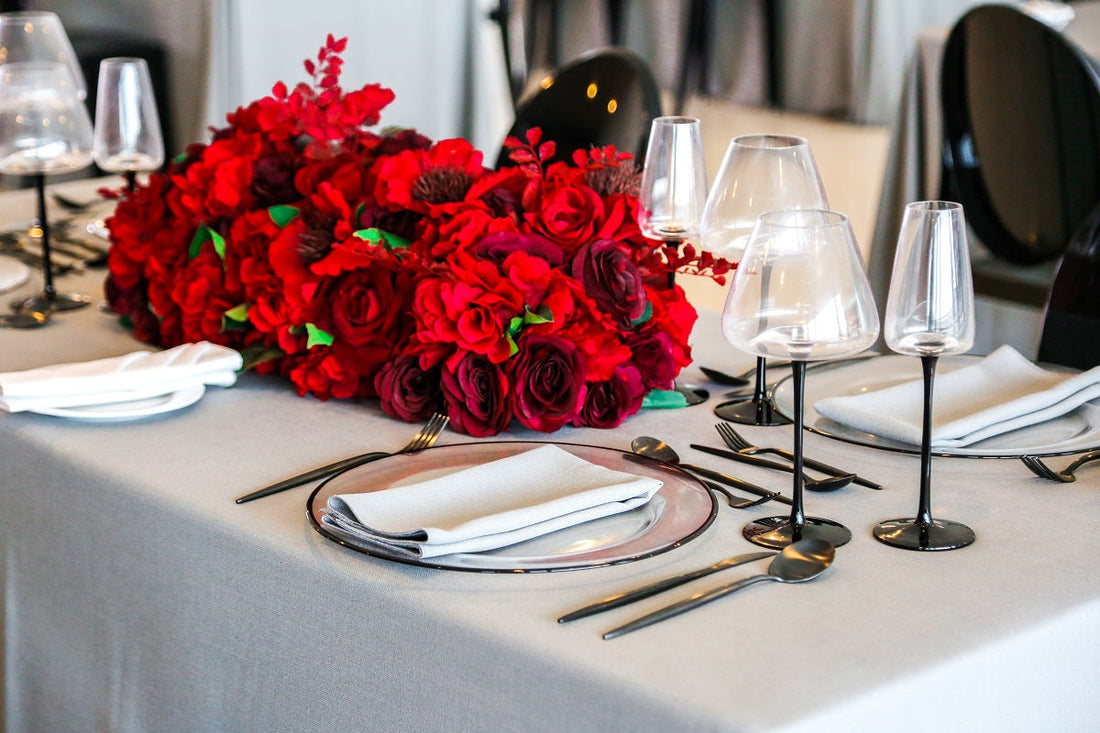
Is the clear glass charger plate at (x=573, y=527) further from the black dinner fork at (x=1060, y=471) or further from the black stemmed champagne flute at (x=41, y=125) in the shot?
the black stemmed champagne flute at (x=41, y=125)

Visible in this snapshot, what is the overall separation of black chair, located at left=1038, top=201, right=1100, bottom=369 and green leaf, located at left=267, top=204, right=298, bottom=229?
0.94 m

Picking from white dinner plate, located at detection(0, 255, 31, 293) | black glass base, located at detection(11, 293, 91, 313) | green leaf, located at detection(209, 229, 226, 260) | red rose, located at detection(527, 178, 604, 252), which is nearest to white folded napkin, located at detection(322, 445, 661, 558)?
red rose, located at detection(527, 178, 604, 252)

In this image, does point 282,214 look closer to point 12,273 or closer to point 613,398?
point 613,398

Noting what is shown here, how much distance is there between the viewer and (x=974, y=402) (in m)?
1.24

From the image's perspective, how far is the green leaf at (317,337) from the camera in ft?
4.23

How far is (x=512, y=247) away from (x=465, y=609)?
43cm

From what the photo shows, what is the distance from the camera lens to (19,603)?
4.03ft

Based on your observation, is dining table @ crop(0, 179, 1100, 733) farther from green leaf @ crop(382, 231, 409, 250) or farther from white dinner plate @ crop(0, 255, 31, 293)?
white dinner plate @ crop(0, 255, 31, 293)

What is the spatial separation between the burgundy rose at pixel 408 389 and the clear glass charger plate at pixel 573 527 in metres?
0.10

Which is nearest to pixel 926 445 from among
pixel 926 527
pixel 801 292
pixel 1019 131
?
pixel 926 527

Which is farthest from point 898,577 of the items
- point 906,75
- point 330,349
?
point 906,75

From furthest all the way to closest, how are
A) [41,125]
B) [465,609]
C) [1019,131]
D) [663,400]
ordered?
[1019,131] < [41,125] < [663,400] < [465,609]

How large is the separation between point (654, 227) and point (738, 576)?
482 mm

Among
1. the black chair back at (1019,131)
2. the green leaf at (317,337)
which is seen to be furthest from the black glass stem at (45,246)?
the black chair back at (1019,131)
